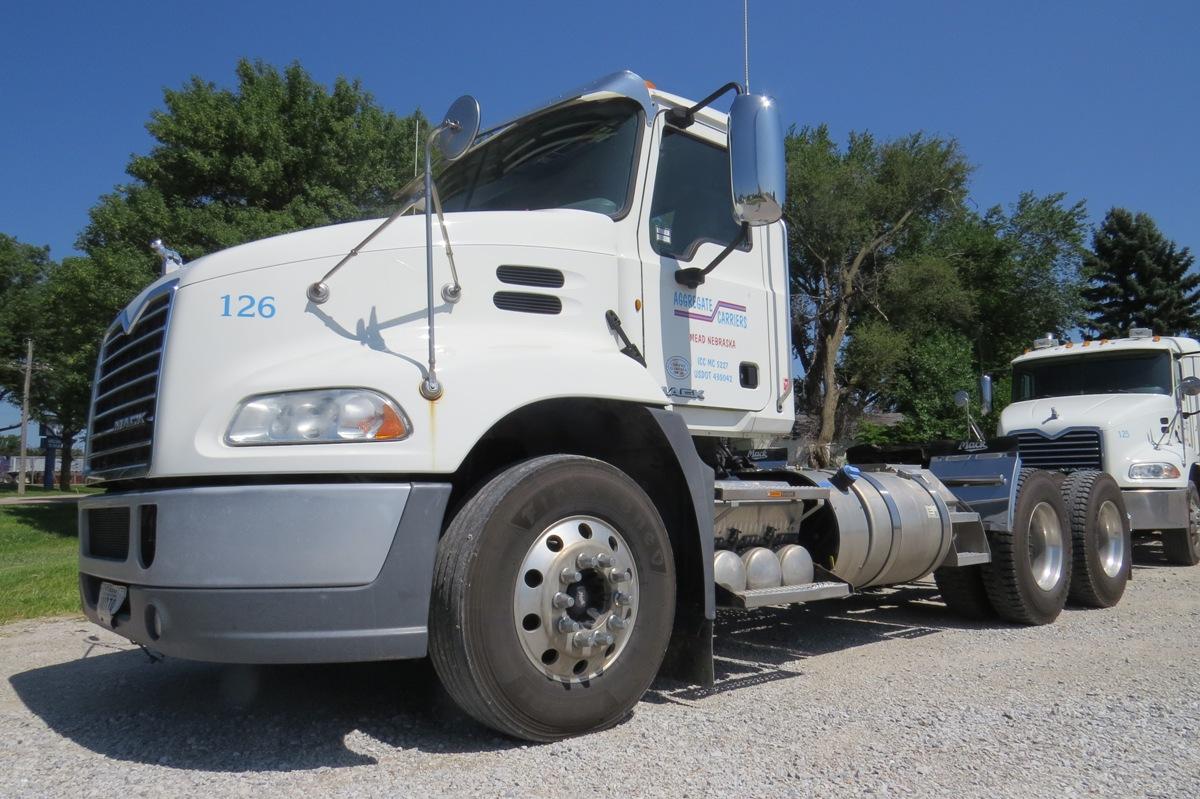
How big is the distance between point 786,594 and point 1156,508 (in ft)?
25.7

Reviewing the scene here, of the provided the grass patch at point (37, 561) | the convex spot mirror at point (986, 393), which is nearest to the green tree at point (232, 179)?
the grass patch at point (37, 561)

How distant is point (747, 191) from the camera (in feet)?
13.6

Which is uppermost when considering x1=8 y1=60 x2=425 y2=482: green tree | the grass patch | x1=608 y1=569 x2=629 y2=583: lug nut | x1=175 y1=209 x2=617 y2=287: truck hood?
x1=8 y1=60 x2=425 y2=482: green tree

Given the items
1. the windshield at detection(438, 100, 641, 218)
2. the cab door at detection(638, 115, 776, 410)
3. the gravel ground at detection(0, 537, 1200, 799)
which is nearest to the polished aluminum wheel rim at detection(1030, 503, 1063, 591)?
the gravel ground at detection(0, 537, 1200, 799)

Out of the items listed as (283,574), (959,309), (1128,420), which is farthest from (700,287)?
(959,309)

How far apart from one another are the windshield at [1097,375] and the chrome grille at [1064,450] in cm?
107

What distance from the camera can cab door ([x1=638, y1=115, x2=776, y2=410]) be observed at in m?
4.67

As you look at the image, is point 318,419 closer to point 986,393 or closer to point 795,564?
point 795,564

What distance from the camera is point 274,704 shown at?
443 centimetres

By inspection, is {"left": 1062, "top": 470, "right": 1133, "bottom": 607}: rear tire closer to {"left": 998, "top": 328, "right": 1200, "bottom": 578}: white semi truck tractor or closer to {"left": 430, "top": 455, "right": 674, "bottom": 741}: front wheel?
{"left": 998, "top": 328, "right": 1200, "bottom": 578}: white semi truck tractor

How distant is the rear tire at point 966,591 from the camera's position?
6.95 metres

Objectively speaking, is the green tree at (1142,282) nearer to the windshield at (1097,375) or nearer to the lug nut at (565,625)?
the windshield at (1097,375)

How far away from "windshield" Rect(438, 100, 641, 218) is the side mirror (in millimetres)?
668

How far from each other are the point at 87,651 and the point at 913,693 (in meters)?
5.07
